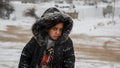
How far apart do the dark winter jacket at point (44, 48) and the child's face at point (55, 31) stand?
33 millimetres

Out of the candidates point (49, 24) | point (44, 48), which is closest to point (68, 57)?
point (44, 48)

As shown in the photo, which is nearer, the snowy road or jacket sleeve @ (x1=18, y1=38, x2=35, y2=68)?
jacket sleeve @ (x1=18, y1=38, x2=35, y2=68)

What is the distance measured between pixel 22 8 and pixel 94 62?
3212cm

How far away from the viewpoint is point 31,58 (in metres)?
3.65

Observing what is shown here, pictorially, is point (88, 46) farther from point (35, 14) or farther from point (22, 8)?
point (22, 8)

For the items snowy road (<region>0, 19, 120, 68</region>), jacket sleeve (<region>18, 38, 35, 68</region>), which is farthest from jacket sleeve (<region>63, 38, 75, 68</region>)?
snowy road (<region>0, 19, 120, 68</region>)

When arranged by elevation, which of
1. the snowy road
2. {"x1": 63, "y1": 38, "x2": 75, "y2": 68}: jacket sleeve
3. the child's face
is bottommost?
{"x1": 63, "y1": 38, "x2": 75, "y2": 68}: jacket sleeve

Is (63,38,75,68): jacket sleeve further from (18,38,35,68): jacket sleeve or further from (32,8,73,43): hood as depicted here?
(18,38,35,68): jacket sleeve

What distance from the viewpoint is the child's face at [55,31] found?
358cm

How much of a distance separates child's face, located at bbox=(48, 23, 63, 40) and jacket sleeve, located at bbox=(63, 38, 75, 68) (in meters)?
0.13

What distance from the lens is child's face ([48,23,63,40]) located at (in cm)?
358

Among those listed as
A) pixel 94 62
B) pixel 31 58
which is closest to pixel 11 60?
pixel 94 62

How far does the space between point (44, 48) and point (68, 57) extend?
0.24 m

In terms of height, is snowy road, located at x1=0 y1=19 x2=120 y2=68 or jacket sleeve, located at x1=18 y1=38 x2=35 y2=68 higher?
snowy road, located at x1=0 y1=19 x2=120 y2=68
